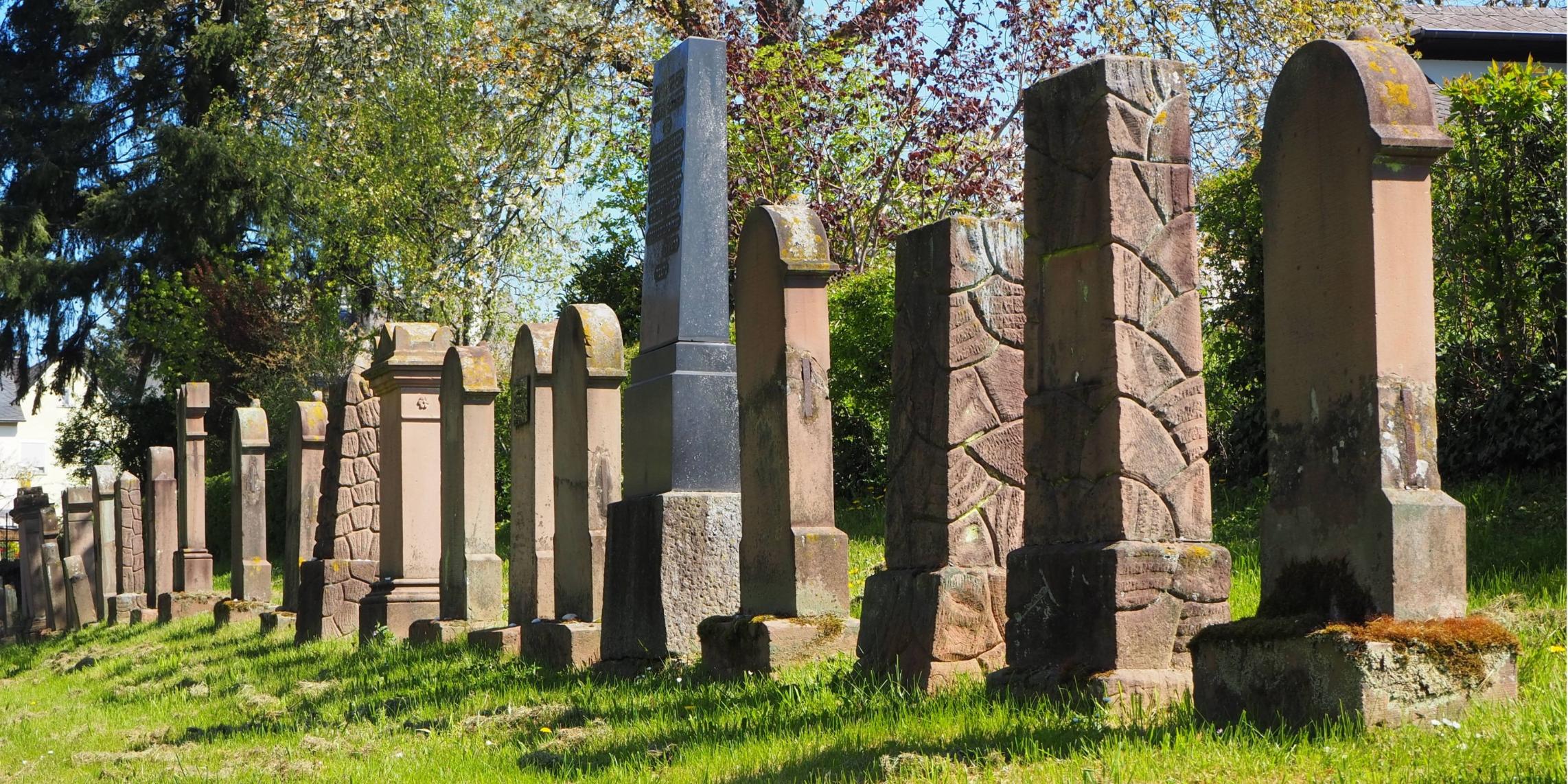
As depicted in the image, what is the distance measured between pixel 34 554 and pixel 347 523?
11.5 m

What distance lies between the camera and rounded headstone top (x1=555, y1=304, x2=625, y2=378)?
30.4ft

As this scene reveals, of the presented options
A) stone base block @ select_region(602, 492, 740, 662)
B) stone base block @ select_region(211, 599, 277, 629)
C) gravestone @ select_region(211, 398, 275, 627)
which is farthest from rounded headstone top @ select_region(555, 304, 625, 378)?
Result: gravestone @ select_region(211, 398, 275, 627)

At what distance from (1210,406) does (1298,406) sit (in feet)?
30.6

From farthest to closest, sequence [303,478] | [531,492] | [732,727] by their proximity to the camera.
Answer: [303,478], [531,492], [732,727]

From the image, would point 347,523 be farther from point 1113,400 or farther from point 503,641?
point 1113,400

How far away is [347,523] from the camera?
43.6 feet

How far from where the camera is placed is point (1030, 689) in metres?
5.55

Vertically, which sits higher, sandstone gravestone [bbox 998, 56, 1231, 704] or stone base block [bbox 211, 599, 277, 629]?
sandstone gravestone [bbox 998, 56, 1231, 704]

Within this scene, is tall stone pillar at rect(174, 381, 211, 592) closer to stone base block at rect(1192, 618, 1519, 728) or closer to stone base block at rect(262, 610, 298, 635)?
stone base block at rect(262, 610, 298, 635)

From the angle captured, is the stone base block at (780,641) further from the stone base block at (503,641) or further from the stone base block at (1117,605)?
the stone base block at (503,641)

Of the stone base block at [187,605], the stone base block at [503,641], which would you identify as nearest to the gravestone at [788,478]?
the stone base block at [503,641]

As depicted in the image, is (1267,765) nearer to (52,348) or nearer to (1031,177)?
(1031,177)

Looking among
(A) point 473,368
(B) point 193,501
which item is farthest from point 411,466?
(B) point 193,501

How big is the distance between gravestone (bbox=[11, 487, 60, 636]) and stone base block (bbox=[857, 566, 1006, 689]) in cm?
1822
